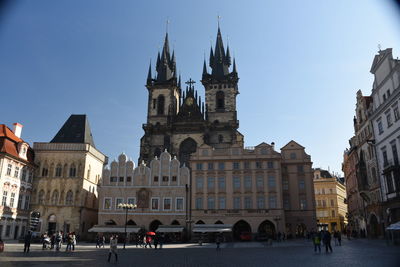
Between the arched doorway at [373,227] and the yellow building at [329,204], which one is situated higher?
the yellow building at [329,204]

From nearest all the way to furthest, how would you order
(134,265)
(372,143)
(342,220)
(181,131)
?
(134,265) < (372,143) < (181,131) < (342,220)

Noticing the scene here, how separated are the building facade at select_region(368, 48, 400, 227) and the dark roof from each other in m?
39.5

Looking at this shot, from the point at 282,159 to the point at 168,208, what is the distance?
17332mm

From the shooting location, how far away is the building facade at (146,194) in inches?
1812

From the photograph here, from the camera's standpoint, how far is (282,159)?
48.2 metres

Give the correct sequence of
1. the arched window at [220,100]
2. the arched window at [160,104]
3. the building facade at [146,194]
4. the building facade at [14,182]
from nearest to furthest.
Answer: the building facade at [14,182] < the building facade at [146,194] < the arched window at [220,100] < the arched window at [160,104]

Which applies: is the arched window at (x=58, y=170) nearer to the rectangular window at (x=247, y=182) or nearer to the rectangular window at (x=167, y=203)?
the rectangular window at (x=167, y=203)

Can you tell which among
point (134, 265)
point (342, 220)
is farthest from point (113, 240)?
point (342, 220)

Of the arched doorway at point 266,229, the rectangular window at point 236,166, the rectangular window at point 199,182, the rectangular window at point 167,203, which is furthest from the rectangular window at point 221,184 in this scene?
the rectangular window at point 167,203

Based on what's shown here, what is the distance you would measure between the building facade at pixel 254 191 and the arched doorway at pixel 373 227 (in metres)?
7.16

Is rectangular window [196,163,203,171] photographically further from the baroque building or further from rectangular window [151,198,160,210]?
the baroque building

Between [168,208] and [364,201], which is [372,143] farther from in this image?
[168,208]

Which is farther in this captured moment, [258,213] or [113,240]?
[258,213]

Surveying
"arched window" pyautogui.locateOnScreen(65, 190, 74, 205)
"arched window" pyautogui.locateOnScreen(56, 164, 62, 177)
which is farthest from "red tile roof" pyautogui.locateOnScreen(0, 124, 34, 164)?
"arched window" pyautogui.locateOnScreen(65, 190, 74, 205)
